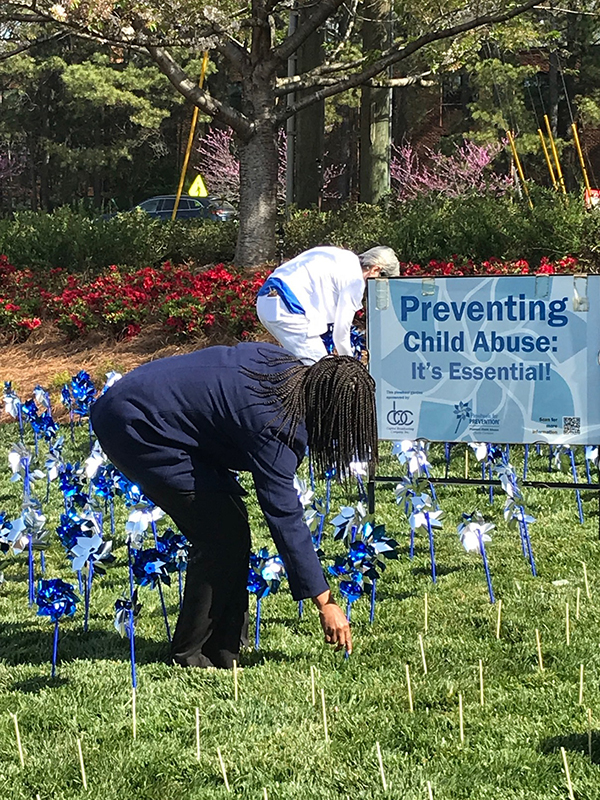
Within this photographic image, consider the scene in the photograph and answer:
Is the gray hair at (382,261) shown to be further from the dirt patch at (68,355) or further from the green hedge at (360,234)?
the green hedge at (360,234)

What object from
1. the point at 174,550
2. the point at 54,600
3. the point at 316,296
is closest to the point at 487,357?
the point at 316,296

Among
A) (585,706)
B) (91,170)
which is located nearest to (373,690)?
(585,706)

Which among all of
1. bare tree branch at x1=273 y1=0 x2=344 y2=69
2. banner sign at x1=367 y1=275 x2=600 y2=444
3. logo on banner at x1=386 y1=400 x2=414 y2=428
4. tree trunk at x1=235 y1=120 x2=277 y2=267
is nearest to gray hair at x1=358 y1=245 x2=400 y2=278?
banner sign at x1=367 y1=275 x2=600 y2=444

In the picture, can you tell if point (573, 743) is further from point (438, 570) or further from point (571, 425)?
point (571, 425)

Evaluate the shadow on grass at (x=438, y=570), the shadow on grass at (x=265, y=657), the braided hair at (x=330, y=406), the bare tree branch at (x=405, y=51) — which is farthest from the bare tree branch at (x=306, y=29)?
the braided hair at (x=330, y=406)

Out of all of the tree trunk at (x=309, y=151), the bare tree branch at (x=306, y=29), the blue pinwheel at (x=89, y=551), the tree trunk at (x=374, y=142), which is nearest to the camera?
the blue pinwheel at (x=89, y=551)

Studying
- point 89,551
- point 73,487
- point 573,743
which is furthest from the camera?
point 73,487

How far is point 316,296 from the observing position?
6.61 metres

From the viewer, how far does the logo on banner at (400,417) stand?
223 inches

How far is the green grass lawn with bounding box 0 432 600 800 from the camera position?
3287 millimetres

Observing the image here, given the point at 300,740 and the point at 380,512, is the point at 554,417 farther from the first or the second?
the point at 300,740

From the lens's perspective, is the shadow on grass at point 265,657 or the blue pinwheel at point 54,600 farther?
the shadow on grass at point 265,657

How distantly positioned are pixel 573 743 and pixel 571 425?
91.1 inches

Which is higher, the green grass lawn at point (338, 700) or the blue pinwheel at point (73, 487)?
the blue pinwheel at point (73, 487)
